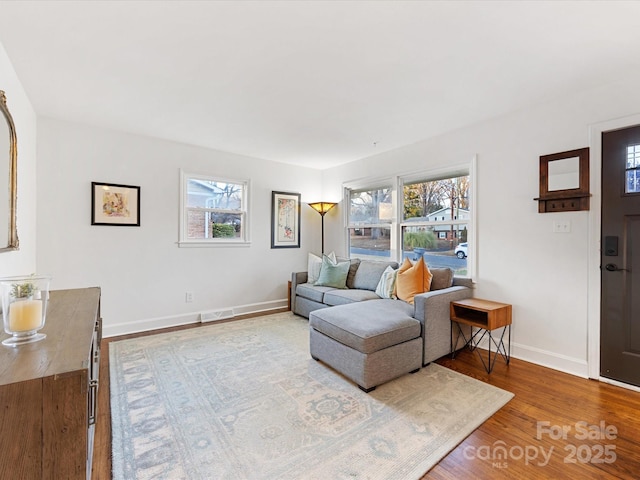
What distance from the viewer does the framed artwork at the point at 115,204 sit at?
3258 mm

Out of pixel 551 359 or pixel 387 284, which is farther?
pixel 387 284

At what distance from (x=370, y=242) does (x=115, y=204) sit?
3.31 meters

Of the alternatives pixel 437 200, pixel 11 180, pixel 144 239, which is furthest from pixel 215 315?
pixel 437 200

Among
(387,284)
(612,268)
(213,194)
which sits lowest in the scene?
(387,284)

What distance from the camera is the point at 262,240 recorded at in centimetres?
452

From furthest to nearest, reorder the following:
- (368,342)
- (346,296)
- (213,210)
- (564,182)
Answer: (213,210) < (346,296) < (564,182) < (368,342)

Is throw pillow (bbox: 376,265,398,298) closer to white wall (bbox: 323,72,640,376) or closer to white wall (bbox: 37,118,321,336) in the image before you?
white wall (bbox: 323,72,640,376)

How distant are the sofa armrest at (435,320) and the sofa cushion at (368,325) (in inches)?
3.9

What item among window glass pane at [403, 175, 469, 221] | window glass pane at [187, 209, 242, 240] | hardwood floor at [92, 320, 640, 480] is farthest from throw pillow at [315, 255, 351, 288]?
hardwood floor at [92, 320, 640, 480]

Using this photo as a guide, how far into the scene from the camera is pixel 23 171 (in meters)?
2.46

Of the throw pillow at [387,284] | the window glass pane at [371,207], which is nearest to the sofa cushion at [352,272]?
the throw pillow at [387,284]

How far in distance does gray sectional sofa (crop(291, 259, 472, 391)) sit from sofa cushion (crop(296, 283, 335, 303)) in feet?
2.88

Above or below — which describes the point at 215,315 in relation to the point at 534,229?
below

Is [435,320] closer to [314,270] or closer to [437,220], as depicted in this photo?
[437,220]
